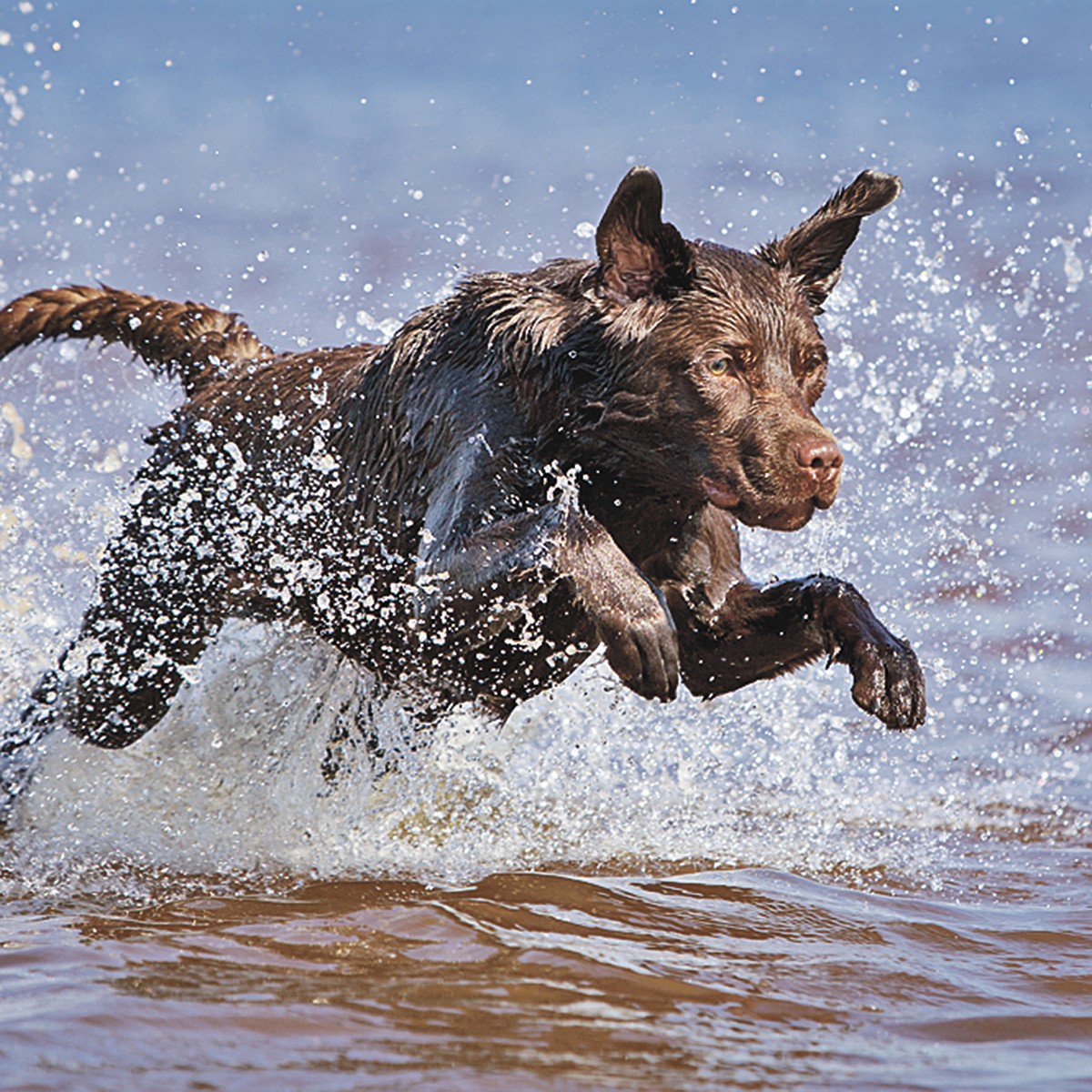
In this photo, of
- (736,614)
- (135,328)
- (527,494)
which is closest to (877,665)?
(736,614)

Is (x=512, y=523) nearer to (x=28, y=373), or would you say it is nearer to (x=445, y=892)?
(x=445, y=892)

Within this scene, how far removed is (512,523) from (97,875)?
1.52 metres

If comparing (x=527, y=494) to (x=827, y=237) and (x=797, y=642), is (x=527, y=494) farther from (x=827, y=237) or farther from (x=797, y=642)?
(x=827, y=237)

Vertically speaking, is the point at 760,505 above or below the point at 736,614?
above

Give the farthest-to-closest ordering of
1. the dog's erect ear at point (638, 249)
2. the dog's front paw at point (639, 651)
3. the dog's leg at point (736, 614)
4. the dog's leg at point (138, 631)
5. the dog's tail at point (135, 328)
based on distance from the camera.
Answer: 1. the dog's tail at point (135, 328)
2. the dog's leg at point (138, 631)
3. the dog's leg at point (736, 614)
4. the dog's erect ear at point (638, 249)
5. the dog's front paw at point (639, 651)

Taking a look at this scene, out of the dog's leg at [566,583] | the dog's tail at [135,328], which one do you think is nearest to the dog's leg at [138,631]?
the dog's tail at [135,328]

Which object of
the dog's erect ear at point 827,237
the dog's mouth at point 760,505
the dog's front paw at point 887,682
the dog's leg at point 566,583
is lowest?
the dog's front paw at point 887,682

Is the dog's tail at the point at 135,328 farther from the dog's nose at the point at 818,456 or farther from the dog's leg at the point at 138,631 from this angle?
the dog's nose at the point at 818,456

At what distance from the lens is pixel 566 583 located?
386 centimetres

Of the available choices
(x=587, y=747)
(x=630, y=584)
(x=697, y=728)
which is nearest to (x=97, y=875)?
(x=630, y=584)

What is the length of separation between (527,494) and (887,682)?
1115 mm

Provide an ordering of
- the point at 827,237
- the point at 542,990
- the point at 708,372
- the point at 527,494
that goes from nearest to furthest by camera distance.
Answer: the point at 542,990 → the point at 708,372 → the point at 527,494 → the point at 827,237

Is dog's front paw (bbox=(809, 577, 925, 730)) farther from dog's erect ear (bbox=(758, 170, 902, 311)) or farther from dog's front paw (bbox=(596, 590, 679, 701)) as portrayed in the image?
dog's erect ear (bbox=(758, 170, 902, 311))

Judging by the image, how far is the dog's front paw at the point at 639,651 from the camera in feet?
12.4
